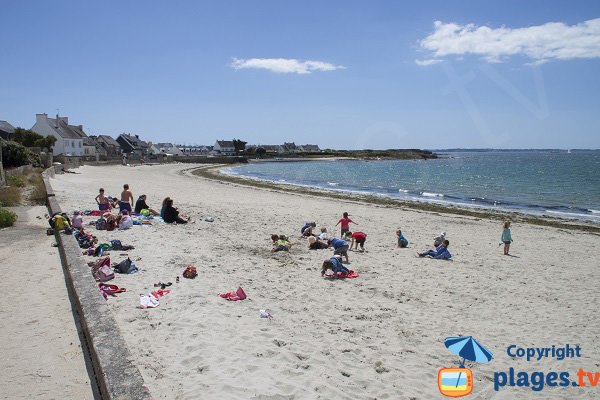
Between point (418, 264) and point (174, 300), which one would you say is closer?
point (174, 300)

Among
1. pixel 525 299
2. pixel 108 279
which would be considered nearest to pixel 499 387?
pixel 525 299

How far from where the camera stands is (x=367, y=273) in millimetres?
10688

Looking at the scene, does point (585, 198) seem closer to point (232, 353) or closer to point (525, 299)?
point (525, 299)

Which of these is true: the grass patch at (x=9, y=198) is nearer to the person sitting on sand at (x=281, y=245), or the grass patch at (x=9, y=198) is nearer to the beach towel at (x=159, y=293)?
the person sitting on sand at (x=281, y=245)

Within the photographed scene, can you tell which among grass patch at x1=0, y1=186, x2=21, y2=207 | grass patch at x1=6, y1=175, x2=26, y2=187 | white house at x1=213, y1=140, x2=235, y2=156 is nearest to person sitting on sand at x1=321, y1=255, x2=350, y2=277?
grass patch at x1=0, y1=186, x2=21, y2=207

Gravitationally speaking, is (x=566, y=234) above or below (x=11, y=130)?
below

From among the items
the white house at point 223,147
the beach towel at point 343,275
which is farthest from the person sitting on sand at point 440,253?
the white house at point 223,147

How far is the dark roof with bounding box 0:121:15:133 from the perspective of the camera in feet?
173

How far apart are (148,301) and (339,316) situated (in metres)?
3.28

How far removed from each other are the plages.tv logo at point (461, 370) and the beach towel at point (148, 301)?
4623 millimetres

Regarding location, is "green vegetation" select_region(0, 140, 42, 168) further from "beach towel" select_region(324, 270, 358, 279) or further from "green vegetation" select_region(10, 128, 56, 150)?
"beach towel" select_region(324, 270, 358, 279)

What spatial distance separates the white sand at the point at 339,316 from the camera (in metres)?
5.45

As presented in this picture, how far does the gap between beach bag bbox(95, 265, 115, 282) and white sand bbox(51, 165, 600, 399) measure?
1.03 ft

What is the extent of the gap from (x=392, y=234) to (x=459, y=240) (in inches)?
96.9
